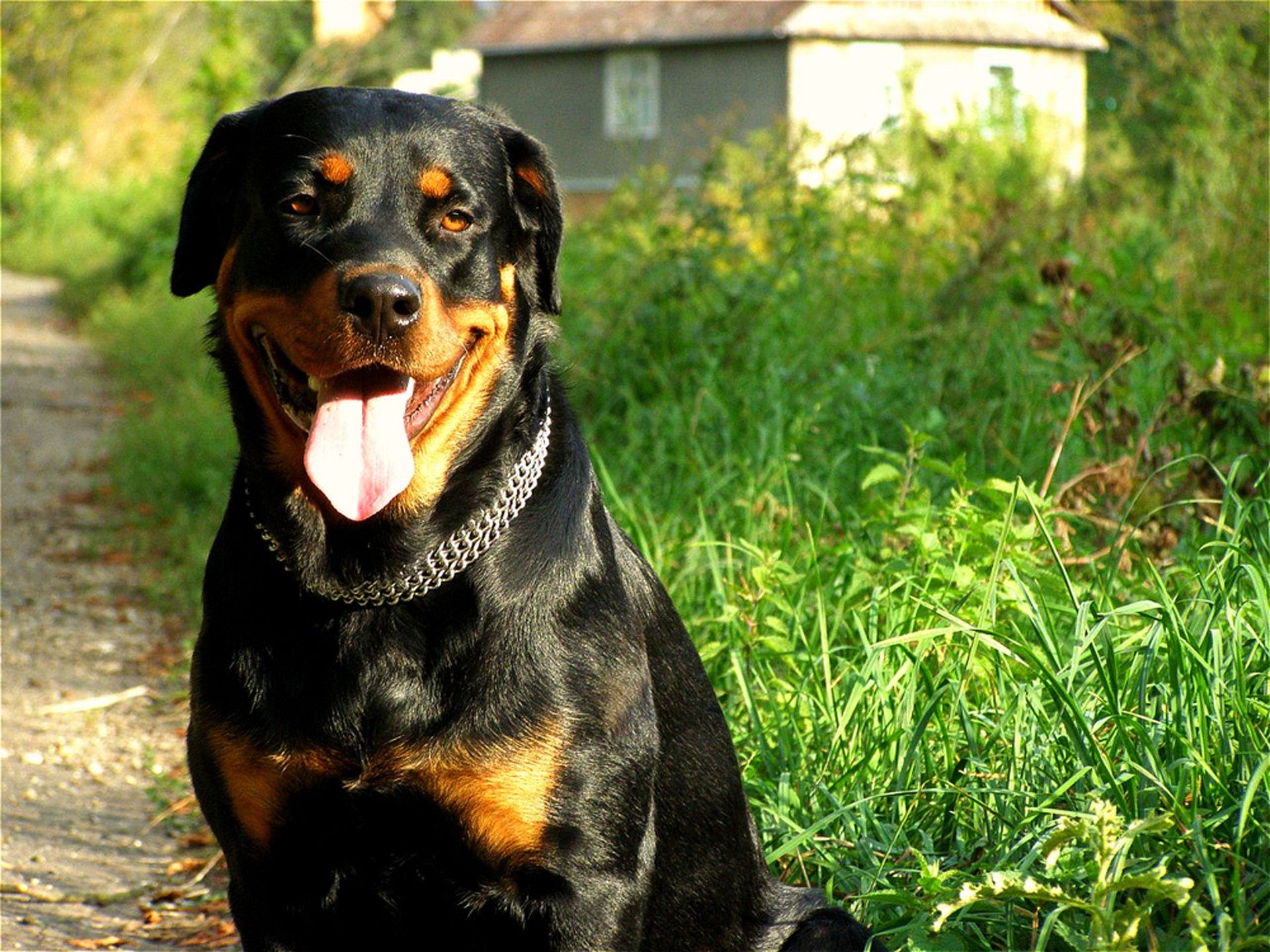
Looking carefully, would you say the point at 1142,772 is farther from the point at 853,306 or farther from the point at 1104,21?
the point at 1104,21

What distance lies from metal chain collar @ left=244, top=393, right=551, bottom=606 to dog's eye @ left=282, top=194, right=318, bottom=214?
0.58 m

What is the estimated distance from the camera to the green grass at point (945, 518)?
2787mm

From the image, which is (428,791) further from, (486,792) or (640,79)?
(640,79)

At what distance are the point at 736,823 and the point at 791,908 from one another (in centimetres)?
23

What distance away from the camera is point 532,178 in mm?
3174

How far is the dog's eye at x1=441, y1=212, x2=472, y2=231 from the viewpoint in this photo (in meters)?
2.93

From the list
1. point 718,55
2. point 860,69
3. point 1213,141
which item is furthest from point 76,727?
point 718,55

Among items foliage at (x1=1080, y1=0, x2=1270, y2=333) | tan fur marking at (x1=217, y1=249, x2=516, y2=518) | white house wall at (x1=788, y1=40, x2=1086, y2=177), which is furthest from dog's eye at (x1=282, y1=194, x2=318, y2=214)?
white house wall at (x1=788, y1=40, x2=1086, y2=177)

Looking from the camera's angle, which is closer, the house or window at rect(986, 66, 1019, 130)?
window at rect(986, 66, 1019, 130)

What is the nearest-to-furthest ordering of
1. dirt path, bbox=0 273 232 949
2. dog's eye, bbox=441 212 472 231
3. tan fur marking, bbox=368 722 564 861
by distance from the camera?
tan fur marking, bbox=368 722 564 861
dog's eye, bbox=441 212 472 231
dirt path, bbox=0 273 232 949

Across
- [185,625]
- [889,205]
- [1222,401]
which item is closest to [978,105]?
[889,205]

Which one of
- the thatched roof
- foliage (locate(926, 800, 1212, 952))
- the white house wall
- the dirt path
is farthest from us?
the thatched roof

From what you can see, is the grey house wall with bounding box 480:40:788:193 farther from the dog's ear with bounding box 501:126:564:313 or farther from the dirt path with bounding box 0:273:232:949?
the dog's ear with bounding box 501:126:564:313

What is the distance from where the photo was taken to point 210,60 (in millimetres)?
15688
